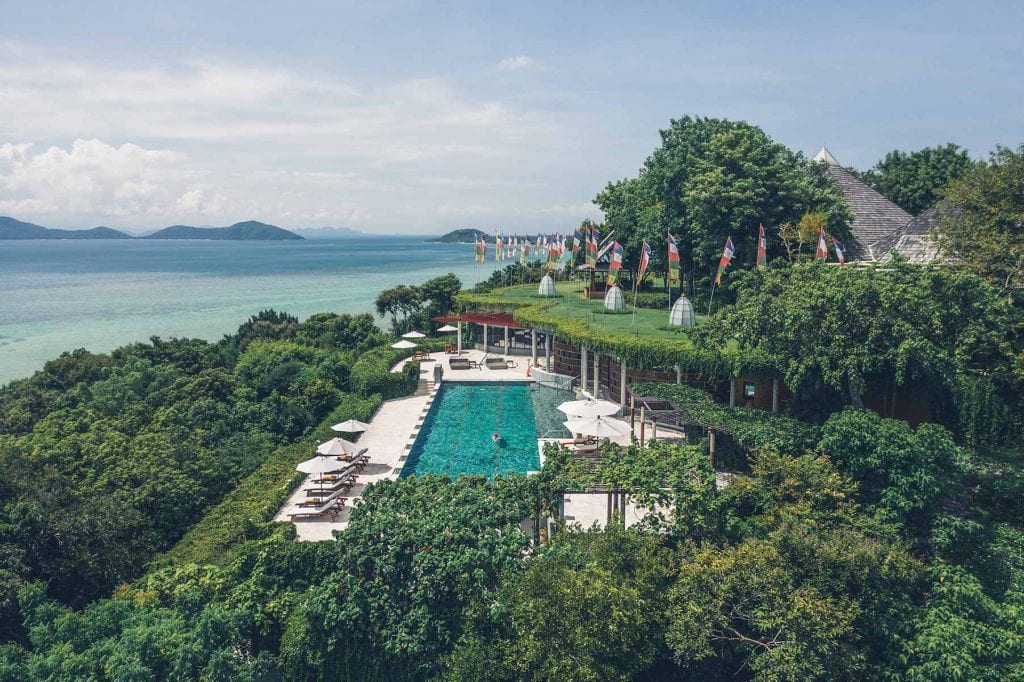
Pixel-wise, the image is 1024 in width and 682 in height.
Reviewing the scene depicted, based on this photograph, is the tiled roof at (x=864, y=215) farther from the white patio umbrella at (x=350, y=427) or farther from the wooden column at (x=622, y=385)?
the white patio umbrella at (x=350, y=427)

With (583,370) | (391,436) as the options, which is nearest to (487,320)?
(583,370)

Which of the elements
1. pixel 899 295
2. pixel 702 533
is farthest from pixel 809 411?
pixel 702 533

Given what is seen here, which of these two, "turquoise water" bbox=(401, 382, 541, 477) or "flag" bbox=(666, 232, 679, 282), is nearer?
"turquoise water" bbox=(401, 382, 541, 477)

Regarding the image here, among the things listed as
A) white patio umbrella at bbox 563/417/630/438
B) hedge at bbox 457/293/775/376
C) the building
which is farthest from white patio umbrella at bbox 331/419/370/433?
the building

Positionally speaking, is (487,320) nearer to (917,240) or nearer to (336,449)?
(336,449)

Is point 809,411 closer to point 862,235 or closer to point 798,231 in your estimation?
point 798,231

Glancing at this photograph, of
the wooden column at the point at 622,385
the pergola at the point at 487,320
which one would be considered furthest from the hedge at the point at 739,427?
the pergola at the point at 487,320

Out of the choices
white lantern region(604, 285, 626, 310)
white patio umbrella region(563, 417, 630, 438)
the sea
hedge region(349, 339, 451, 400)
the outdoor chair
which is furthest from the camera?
the sea

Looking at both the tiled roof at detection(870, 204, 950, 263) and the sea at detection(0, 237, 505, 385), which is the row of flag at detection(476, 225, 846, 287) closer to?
the tiled roof at detection(870, 204, 950, 263)
